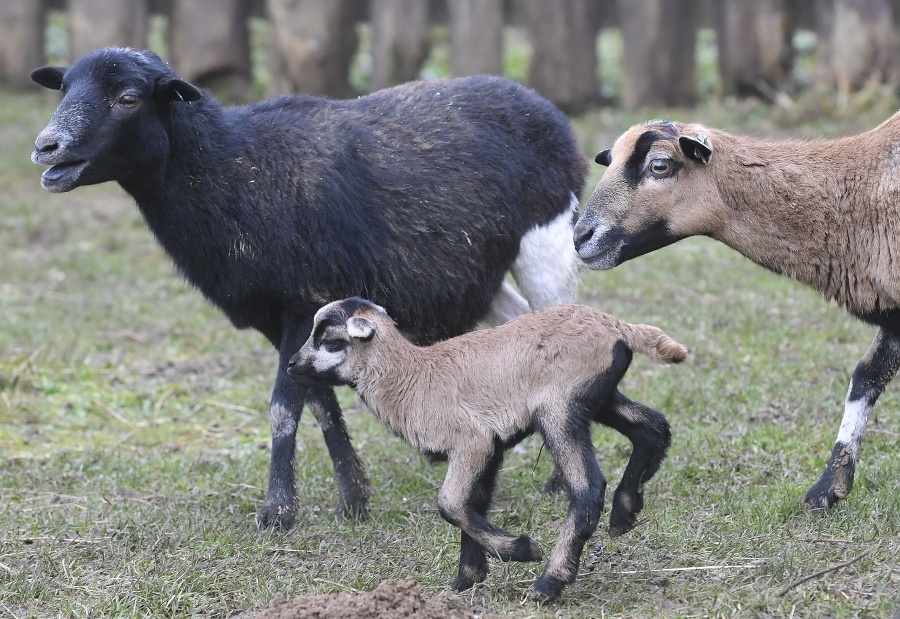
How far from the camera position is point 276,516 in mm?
6504

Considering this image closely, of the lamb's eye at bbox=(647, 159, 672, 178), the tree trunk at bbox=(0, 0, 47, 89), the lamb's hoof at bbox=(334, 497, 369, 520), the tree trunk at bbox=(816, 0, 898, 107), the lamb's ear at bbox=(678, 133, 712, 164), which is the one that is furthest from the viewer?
the tree trunk at bbox=(0, 0, 47, 89)

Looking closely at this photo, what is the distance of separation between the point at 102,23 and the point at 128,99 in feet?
29.8

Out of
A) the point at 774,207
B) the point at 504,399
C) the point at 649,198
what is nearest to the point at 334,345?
the point at 504,399

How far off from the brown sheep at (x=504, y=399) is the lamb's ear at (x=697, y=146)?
1.06m

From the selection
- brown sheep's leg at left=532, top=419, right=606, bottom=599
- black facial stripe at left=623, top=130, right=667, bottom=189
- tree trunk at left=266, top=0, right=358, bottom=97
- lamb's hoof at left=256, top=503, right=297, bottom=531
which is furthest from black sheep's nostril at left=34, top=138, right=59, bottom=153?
tree trunk at left=266, top=0, right=358, bottom=97

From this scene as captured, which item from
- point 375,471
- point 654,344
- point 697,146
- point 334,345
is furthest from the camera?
point 375,471

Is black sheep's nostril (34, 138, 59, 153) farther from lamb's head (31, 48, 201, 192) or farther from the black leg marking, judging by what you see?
the black leg marking

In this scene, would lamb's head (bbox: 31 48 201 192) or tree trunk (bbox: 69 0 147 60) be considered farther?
tree trunk (bbox: 69 0 147 60)

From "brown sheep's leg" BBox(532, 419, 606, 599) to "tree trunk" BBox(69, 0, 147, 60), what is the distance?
11.2 m

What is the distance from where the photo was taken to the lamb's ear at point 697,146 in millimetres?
5875

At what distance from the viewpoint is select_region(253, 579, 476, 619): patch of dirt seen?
4781 millimetres

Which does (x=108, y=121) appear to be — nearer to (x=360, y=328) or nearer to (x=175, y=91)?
(x=175, y=91)

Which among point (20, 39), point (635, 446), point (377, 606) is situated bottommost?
point (20, 39)

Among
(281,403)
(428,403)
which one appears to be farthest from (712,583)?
(281,403)
